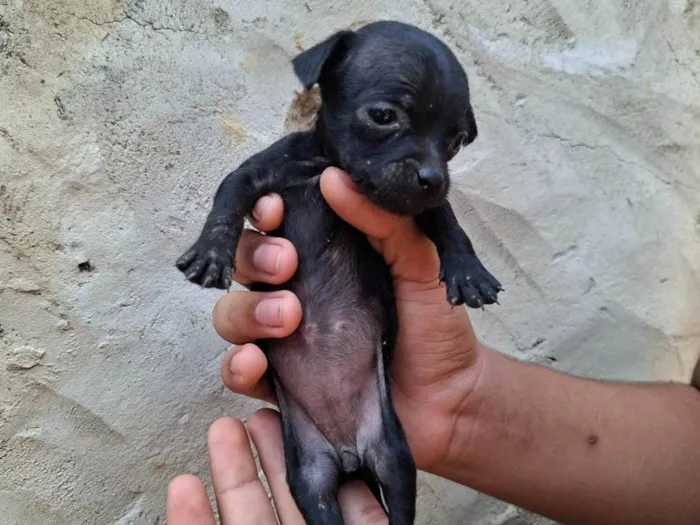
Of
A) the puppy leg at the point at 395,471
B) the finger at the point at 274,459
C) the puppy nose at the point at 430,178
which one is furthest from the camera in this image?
the finger at the point at 274,459

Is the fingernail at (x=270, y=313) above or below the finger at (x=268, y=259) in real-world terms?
below

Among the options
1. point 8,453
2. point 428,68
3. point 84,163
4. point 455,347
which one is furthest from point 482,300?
point 8,453

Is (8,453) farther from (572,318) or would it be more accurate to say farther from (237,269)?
(572,318)

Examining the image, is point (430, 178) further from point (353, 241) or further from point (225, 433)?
point (225, 433)

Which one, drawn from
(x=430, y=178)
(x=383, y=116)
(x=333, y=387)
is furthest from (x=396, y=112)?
(x=333, y=387)

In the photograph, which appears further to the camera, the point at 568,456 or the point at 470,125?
the point at 568,456

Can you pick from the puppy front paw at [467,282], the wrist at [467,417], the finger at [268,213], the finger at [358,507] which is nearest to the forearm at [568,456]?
the wrist at [467,417]

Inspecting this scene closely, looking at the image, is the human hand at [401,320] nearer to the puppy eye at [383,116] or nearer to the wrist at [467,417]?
the wrist at [467,417]
